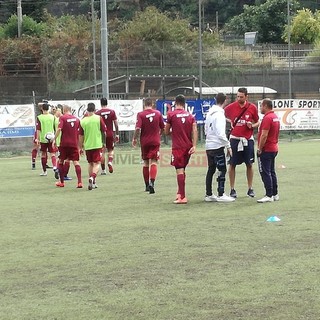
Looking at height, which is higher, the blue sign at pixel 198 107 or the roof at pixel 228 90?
the roof at pixel 228 90

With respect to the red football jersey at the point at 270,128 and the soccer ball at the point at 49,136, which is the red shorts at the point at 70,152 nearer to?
the soccer ball at the point at 49,136

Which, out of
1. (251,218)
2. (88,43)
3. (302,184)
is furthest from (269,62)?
(251,218)

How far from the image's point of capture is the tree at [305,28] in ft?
205

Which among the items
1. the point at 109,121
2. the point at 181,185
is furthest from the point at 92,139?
the point at 181,185

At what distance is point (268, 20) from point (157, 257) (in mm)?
64099

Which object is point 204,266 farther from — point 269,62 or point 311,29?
point 311,29

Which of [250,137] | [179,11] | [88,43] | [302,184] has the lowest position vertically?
[302,184]

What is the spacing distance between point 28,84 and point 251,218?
3583cm

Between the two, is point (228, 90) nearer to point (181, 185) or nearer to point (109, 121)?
point (109, 121)

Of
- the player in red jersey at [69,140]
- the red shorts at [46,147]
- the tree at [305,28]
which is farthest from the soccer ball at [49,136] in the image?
the tree at [305,28]

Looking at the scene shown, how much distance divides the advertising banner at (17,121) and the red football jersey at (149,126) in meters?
15.9

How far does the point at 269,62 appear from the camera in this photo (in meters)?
47.5

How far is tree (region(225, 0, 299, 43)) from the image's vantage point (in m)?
70.4

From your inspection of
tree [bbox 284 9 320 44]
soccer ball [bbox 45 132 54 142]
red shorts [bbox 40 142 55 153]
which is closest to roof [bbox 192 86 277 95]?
tree [bbox 284 9 320 44]
